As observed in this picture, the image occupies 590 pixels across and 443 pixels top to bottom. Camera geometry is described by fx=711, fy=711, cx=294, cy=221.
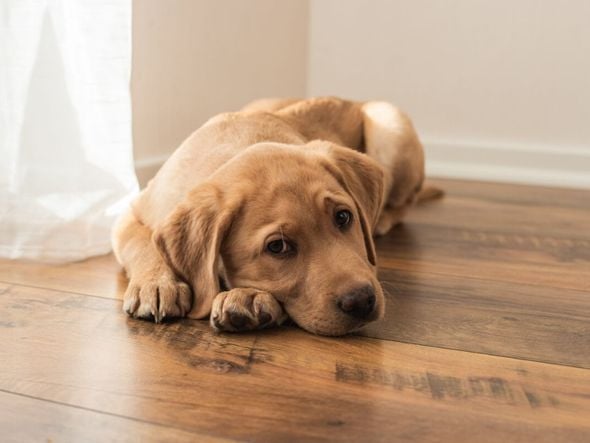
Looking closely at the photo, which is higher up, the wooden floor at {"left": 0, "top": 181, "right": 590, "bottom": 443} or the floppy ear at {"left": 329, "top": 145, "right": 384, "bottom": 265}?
the floppy ear at {"left": 329, "top": 145, "right": 384, "bottom": 265}

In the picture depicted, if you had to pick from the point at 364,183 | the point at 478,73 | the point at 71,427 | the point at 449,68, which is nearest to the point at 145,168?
the point at 364,183

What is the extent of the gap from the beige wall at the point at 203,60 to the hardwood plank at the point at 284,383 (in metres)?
1.86

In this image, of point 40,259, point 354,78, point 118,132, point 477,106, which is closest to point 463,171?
point 477,106

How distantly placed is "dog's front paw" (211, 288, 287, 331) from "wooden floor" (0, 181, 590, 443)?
4 cm

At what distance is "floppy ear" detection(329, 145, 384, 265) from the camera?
239 cm

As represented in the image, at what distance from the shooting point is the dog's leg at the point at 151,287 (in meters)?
2.14

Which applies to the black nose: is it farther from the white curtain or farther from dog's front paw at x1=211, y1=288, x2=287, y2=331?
the white curtain

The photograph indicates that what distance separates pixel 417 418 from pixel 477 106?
4173 mm

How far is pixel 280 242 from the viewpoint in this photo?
2094mm

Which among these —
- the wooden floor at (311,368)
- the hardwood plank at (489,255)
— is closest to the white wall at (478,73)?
the hardwood plank at (489,255)

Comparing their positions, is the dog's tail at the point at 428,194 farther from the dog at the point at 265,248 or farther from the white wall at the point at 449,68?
the dog at the point at 265,248

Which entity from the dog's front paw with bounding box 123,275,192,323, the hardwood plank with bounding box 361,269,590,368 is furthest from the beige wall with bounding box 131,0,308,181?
the hardwood plank with bounding box 361,269,590,368

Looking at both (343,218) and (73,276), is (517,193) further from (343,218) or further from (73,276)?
(73,276)

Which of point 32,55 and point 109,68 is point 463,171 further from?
point 32,55
